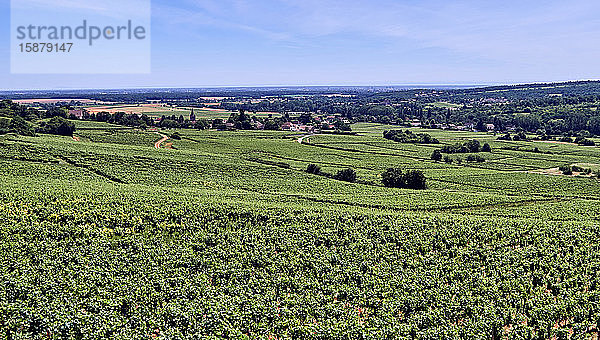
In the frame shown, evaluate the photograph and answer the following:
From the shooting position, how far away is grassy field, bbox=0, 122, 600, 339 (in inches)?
1276

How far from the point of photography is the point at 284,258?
151 feet

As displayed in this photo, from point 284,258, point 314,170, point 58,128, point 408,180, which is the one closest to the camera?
point 284,258

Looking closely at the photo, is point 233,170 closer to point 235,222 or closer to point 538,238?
point 235,222

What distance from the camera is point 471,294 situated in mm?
38688

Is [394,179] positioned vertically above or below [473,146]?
below

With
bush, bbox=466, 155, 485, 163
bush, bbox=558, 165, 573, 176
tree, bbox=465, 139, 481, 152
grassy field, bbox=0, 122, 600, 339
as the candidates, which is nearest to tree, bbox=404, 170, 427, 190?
grassy field, bbox=0, 122, 600, 339

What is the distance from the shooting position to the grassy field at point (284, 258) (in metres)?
32.4

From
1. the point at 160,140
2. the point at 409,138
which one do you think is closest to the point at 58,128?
the point at 160,140

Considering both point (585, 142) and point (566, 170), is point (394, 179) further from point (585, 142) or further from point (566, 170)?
point (585, 142)

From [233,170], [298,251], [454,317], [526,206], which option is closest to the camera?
[454,317]

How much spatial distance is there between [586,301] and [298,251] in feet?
89.8

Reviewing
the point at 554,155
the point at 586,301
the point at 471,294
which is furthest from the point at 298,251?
the point at 554,155

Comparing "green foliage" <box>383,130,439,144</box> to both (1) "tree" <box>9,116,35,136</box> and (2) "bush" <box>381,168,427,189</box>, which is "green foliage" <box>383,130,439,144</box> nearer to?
(2) "bush" <box>381,168,427,189</box>

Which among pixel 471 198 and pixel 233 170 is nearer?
pixel 471 198
